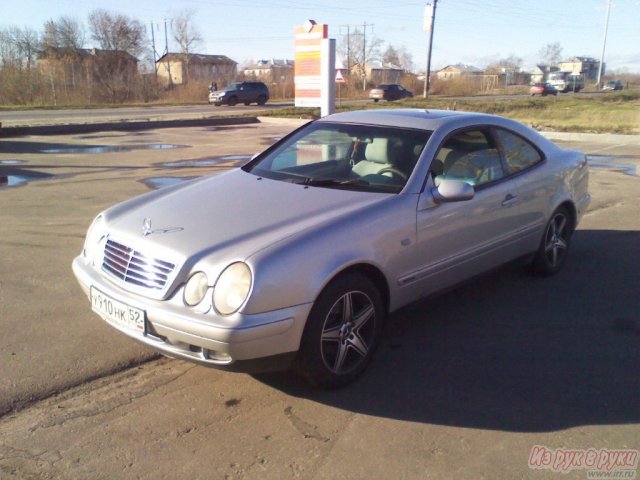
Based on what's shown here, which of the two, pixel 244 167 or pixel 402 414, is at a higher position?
pixel 244 167

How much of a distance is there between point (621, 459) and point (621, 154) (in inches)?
573

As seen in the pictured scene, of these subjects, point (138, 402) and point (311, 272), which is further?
point (138, 402)

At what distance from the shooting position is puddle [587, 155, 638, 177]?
1263 centimetres

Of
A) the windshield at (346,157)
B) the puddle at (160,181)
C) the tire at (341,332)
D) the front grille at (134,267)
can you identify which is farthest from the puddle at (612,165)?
the front grille at (134,267)

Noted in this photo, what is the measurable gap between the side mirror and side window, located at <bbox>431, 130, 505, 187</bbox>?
0.87 feet

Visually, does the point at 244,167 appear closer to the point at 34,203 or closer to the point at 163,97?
the point at 34,203

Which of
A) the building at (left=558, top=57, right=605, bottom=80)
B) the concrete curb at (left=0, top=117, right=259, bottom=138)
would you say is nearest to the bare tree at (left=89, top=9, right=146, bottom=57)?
the concrete curb at (left=0, top=117, right=259, bottom=138)

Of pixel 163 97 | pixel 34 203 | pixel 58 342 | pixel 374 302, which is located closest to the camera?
pixel 374 302

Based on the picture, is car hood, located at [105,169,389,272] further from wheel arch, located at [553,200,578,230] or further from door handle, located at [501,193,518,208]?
wheel arch, located at [553,200,578,230]

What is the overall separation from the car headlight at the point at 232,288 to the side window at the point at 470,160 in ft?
5.88

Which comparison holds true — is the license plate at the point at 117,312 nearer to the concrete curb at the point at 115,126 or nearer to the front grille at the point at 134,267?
the front grille at the point at 134,267

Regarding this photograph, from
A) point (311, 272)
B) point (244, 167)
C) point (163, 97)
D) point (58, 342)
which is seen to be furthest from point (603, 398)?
point (163, 97)

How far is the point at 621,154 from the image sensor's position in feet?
51.4

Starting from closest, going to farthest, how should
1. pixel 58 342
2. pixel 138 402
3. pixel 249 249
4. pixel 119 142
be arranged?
1. pixel 249 249
2. pixel 138 402
3. pixel 58 342
4. pixel 119 142
